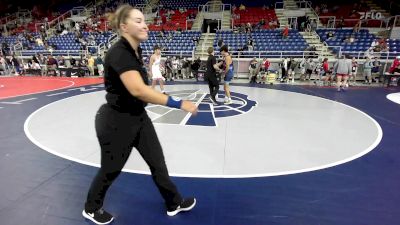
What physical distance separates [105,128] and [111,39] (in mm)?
20085

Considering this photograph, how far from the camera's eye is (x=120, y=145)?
2367 mm

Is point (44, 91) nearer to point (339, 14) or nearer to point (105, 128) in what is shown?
point (105, 128)

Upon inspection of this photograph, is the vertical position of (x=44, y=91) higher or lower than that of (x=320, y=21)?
lower

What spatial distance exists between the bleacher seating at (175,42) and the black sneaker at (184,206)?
1537 centimetres

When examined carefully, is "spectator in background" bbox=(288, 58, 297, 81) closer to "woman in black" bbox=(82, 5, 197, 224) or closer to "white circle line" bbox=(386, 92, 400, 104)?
"white circle line" bbox=(386, 92, 400, 104)

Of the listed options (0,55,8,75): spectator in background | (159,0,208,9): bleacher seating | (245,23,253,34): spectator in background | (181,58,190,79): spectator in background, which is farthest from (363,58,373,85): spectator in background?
(0,55,8,75): spectator in background

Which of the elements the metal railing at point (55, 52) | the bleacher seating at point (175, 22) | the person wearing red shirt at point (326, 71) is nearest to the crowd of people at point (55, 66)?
the metal railing at point (55, 52)

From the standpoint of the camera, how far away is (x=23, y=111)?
296 inches

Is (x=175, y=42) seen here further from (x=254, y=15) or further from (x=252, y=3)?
(x=252, y=3)

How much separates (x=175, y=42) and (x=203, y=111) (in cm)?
1337

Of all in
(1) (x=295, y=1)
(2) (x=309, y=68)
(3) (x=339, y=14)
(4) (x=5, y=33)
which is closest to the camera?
(2) (x=309, y=68)

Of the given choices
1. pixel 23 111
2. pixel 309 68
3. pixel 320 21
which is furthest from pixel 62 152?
pixel 320 21

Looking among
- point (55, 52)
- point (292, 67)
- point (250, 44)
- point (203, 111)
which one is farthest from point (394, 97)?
point (55, 52)

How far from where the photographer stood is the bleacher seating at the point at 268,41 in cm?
1720
